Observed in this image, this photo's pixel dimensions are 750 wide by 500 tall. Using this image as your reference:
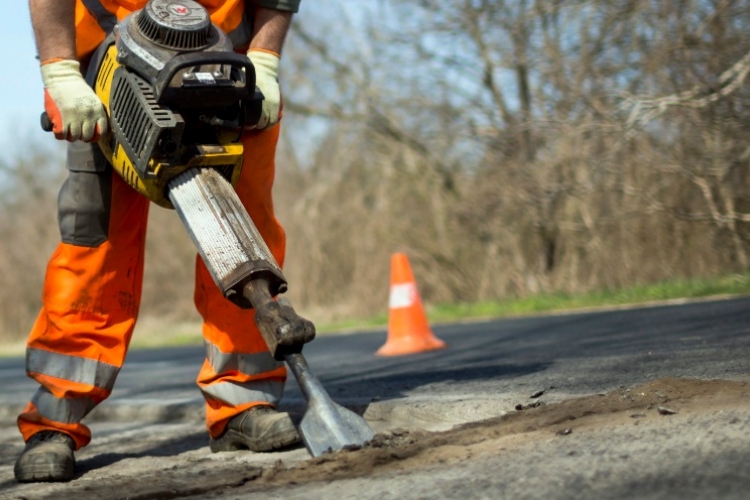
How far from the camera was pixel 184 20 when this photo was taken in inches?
135

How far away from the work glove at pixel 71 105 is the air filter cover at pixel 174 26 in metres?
0.29

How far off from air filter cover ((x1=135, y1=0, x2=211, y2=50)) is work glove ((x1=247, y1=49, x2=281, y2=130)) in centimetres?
22

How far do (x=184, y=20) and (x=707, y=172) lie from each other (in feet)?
26.7

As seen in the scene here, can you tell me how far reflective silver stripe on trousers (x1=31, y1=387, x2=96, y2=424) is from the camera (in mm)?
3662

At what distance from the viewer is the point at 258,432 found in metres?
3.71

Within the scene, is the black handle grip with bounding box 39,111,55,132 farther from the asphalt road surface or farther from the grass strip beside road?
the grass strip beside road

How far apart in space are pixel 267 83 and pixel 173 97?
52 centimetres

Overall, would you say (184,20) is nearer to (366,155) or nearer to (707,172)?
(707,172)

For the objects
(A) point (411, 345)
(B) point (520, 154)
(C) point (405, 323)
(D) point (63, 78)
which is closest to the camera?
(D) point (63, 78)

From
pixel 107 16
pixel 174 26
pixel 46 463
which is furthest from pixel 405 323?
pixel 174 26

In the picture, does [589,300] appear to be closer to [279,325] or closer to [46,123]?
[46,123]

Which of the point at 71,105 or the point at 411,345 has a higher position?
the point at 71,105

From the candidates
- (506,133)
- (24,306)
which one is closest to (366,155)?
(506,133)

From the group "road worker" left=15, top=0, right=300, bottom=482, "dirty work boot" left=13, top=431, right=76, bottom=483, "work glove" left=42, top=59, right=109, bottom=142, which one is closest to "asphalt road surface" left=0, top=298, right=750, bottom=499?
"dirty work boot" left=13, top=431, right=76, bottom=483
